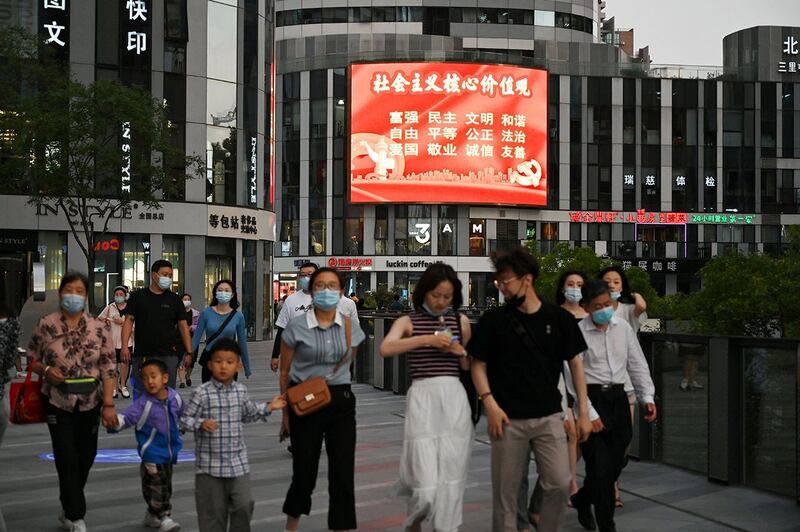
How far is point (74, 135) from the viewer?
108ft

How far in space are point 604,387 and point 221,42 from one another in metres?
38.2

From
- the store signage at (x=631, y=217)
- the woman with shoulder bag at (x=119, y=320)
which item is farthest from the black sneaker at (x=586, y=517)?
the store signage at (x=631, y=217)

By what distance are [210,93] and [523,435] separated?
1528 inches

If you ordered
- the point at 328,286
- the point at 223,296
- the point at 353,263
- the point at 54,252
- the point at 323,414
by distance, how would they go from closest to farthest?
the point at 323,414
the point at 328,286
the point at 223,296
the point at 54,252
the point at 353,263

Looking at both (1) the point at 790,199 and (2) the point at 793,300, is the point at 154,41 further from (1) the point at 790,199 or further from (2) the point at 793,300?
(1) the point at 790,199

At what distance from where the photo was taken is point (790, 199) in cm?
8200

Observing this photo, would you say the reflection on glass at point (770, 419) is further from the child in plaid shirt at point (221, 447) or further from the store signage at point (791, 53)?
the store signage at point (791, 53)

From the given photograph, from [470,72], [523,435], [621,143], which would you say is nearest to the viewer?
[523,435]

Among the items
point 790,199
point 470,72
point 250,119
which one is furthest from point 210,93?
point 790,199

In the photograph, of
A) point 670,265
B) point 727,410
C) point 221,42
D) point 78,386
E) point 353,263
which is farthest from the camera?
point 670,265

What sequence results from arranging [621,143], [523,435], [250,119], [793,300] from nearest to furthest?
[523,435], [793,300], [250,119], [621,143]

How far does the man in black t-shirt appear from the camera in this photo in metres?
7.21

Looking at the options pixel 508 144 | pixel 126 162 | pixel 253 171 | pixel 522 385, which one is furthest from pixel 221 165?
pixel 522 385

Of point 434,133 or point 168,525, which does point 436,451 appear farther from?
point 434,133
